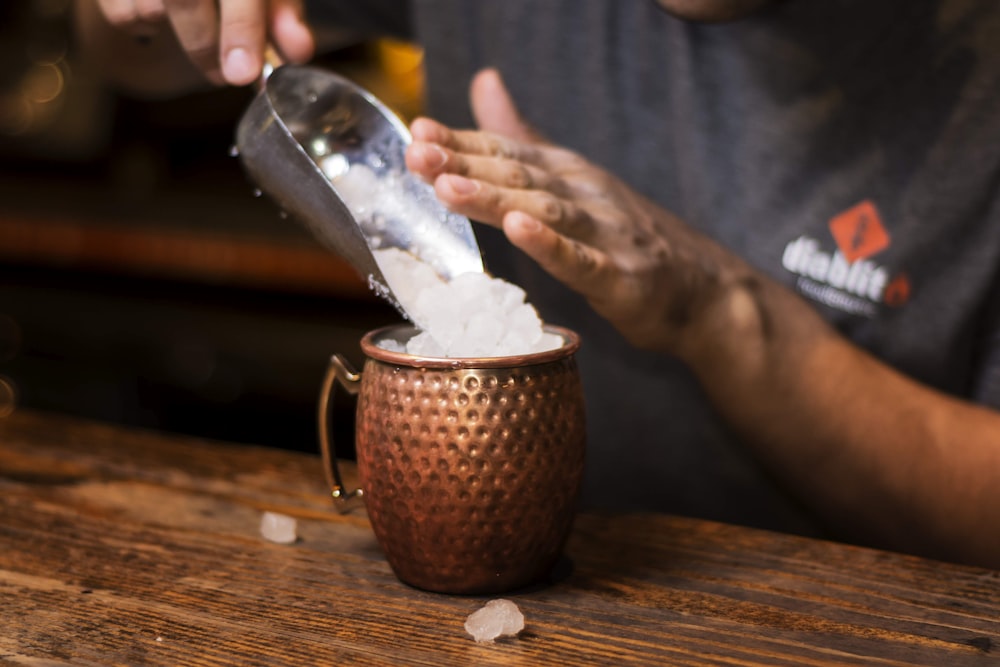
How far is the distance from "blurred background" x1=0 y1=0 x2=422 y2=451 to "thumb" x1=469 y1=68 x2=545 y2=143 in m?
1.34

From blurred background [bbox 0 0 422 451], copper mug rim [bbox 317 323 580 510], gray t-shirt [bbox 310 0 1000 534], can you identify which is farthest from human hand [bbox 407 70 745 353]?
blurred background [bbox 0 0 422 451]

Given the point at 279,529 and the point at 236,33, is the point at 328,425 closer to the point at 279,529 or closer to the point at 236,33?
the point at 279,529

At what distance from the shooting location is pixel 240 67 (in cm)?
107

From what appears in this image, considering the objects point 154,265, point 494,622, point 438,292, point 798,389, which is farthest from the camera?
point 154,265

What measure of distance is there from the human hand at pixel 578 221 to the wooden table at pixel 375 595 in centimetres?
22

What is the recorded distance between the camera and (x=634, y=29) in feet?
4.70

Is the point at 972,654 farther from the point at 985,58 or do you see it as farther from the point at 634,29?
the point at 634,29

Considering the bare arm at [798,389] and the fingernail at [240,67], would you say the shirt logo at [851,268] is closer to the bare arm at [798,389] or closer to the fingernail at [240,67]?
the bare arm at [798,389]

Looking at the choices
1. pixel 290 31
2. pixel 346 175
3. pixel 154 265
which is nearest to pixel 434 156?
pixel 346 175

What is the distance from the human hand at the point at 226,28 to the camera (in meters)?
1.07

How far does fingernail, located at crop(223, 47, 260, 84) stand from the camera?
1066mm

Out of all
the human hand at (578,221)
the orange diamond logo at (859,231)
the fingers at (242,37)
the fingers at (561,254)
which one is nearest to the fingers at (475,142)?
the human hand at (578,221)

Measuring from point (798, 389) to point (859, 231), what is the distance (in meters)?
0.25

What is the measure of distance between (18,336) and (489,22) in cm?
221
